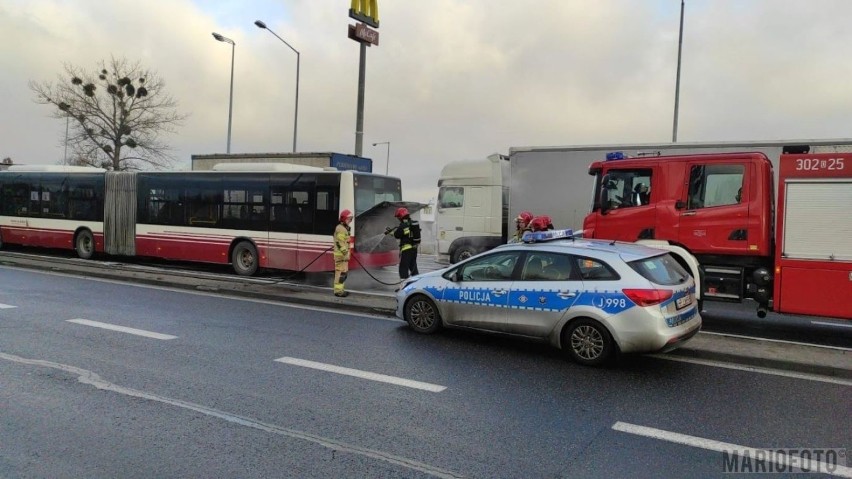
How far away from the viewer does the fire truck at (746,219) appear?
24.9ft

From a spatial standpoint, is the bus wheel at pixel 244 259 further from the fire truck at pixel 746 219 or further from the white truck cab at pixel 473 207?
the fire truck at pixel 746 219

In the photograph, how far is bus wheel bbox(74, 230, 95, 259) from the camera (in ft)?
56.5

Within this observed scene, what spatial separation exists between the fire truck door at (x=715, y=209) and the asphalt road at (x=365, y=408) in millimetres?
2787

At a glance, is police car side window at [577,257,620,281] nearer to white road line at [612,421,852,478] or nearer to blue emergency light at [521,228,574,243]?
blue emergency light at [521,228,574,243]

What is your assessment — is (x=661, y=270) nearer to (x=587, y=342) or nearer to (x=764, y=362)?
(x=587, y=342)

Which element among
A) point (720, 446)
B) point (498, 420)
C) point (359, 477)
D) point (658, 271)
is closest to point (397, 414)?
point (498, 420)

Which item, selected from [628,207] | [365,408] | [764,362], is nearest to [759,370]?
[764,362]

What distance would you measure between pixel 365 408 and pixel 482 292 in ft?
9.13

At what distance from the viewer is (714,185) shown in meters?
8.84

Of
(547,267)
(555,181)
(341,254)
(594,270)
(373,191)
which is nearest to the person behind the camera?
(594,270)

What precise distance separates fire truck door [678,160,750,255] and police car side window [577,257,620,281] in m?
3.03

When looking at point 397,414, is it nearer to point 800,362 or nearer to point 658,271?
point 658,271

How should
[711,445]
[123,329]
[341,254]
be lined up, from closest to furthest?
[711,445], [123,329], [341,254]

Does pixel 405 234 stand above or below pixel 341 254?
above
